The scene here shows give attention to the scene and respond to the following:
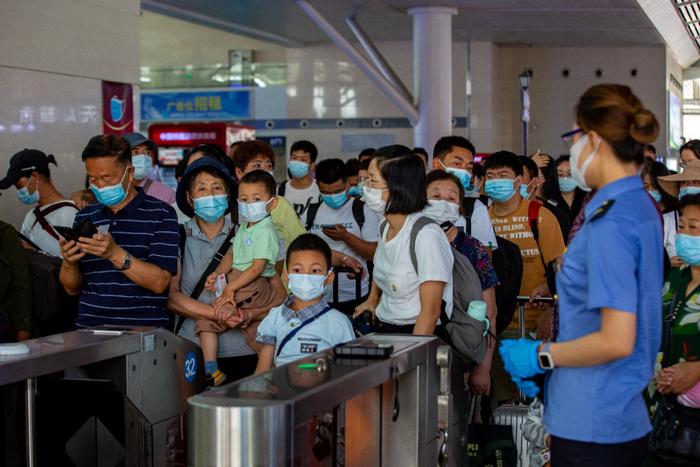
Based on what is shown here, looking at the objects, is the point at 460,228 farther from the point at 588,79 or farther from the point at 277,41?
the point at 588,79

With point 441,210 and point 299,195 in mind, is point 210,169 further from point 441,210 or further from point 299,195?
point 299,195

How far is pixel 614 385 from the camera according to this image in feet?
9.99

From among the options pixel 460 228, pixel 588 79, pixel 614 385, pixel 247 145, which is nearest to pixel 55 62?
pixel 247 145

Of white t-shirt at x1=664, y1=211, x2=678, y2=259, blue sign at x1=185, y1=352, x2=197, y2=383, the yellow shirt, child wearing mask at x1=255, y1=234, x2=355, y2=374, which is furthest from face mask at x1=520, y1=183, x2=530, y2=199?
blue sign at x1=185, y1=352, x2=197, y2=383

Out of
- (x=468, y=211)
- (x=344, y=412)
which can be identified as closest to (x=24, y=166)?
(x=468, y=211)

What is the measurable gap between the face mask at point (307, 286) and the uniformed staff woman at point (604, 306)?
1.65m

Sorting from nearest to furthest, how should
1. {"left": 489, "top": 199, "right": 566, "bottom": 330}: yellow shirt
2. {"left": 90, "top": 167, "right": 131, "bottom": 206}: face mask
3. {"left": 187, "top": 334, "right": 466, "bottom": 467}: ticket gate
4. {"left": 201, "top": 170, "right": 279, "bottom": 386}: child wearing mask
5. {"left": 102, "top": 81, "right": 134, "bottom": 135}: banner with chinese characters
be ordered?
1. {"left": 187, "top": 334, "right": 466, "bottom": 467}: ticket gate
2. {"left": 90, "top": 167, "right": 131, "bottom": 206}: face mask
3. {"left": 201, "top": 170, "right": 279, "bottom": 386}: child wearing mask
4. {"left": 489, "top": 199, "right": 566, "bottom": 330}: yellow shirt
5. {"left": 102, "top": 81, "right": 134, "bottom": 135}: banner with chinese characters

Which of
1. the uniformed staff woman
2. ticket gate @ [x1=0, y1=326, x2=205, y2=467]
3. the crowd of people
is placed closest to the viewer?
the uniformed staff woman

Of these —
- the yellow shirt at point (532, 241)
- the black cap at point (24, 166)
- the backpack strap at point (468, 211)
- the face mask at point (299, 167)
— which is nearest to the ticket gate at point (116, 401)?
the backpack strap at point (468, 211)

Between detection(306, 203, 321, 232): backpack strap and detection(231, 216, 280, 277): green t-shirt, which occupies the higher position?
detection(306, 203, 321, 232): backpack strap

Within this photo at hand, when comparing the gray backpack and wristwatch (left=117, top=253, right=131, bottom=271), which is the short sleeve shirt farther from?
wristwatch (left=117, top=253, right=131, bottom=271)

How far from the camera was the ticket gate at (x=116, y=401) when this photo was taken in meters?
4.31

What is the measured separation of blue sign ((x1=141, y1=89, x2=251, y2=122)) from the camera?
2417 centimetres

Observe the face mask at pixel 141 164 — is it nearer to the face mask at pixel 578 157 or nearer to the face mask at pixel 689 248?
the face mask at pixel 689 248
